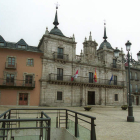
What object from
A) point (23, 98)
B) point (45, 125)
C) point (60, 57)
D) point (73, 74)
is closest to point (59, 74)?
point (73, 74)

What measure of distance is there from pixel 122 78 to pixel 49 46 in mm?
18218

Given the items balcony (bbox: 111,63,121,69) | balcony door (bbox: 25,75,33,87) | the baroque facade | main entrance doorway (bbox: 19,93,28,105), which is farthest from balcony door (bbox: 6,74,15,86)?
balcony (bbox: 111,63,121,69)

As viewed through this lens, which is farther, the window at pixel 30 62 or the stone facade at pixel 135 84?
the stone facade at pixel 135 84

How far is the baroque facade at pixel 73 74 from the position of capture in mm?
26055

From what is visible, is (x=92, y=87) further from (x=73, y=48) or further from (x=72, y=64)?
(x=73, y=48)

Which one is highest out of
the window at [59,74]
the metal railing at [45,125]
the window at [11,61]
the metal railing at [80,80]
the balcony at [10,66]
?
the window at [11,61]

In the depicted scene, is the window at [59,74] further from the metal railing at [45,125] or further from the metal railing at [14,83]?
the metal railing at [45,125]

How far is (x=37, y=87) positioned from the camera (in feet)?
82.0

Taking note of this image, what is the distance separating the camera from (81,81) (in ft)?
93.8

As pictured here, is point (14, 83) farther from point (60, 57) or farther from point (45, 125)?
point (45, 125)

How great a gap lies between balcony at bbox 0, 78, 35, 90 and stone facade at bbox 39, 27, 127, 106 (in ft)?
6.83

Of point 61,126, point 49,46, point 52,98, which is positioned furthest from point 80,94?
point 61,126

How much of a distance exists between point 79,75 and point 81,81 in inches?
48.2

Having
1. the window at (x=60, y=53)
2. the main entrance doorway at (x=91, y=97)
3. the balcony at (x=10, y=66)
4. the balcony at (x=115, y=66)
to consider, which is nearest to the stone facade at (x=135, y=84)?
the balcony at (x=115, y=66)
